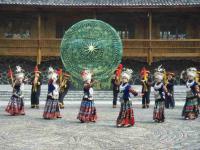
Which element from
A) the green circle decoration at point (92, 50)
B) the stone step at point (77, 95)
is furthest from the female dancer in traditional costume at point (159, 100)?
the stone step at point (77, 95)

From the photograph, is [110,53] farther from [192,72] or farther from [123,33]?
[123,33]

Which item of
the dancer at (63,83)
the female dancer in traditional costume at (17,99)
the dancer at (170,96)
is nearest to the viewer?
the female dancer in traditional costume at (17,99)

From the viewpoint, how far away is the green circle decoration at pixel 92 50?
1377 cm

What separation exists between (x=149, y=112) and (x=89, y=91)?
4.26m

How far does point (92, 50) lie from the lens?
1385cm

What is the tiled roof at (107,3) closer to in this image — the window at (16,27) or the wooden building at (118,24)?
the wooden building at (118,24)

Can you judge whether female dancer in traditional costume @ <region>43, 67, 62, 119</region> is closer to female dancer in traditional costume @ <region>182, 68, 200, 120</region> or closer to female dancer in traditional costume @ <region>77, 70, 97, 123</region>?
female dancer in traditional costume @ <region>77, 70, 97, 123</region>

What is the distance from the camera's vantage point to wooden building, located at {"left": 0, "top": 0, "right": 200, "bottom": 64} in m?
28.2

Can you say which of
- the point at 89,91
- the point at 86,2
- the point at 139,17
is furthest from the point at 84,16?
the point at 89,91

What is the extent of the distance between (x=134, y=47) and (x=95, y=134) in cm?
1661

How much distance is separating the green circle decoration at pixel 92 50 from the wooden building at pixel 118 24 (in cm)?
1388

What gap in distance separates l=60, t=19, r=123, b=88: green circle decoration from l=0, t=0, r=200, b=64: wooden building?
13.9 meters

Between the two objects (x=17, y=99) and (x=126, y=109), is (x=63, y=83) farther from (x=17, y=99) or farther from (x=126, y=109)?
(x=126, y=109)

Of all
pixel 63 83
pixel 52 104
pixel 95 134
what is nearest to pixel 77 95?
pixel 63 83
